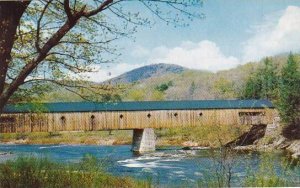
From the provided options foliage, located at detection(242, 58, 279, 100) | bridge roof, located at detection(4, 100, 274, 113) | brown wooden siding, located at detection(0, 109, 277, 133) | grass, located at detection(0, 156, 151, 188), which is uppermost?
foliage, located at detection(242, 58, 279, 100)

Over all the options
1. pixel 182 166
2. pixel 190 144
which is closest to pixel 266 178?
pixel 182 166

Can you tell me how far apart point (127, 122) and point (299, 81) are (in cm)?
966

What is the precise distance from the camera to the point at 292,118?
80.7 feet

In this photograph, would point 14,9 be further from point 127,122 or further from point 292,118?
point 292,118

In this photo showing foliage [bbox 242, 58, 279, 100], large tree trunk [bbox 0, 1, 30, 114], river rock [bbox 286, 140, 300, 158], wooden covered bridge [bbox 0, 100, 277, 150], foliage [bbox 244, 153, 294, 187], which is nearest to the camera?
large tree trunk [bbox 0, 1, 30, 114]

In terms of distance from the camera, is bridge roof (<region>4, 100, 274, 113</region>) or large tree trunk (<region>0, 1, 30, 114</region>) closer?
large tree trunk (<region>0, 1, 30, 114</region>)

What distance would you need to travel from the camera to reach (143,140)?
83.8 ft

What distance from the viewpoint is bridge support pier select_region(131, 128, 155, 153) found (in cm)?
2544

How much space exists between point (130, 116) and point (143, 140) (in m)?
2.08

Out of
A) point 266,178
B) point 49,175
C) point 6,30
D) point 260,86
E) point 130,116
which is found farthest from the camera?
point 260,86

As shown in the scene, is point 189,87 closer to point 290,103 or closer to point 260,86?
point 260,86

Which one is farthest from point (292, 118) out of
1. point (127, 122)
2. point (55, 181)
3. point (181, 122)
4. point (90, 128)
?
point (55, 181)

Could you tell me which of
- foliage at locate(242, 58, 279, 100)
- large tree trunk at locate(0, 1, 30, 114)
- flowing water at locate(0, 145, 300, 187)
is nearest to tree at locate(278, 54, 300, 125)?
flowing water at locate(0, 145, 300, 187)

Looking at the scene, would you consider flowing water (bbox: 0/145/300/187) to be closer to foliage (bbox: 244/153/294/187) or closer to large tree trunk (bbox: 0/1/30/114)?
foliage (bbox: 244/153/294/187)
